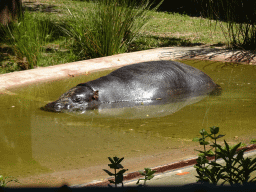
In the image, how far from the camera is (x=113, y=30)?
7.50 meters

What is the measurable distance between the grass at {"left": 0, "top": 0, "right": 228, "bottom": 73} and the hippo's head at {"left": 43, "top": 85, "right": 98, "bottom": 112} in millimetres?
2204

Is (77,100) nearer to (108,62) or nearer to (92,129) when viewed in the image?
(92,129)

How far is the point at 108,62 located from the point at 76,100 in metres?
2.24

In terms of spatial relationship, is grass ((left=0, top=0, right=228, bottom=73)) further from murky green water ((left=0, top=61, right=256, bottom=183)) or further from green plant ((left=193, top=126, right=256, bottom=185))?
green plant ((left=193, top=126, right=256, bottom=185))

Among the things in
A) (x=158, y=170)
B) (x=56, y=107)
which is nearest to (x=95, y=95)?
(x=56, y=107)

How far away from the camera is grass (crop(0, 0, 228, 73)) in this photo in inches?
278

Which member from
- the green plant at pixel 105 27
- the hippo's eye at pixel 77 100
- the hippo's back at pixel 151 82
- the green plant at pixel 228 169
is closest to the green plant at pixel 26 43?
the green plant at pixel 105 27

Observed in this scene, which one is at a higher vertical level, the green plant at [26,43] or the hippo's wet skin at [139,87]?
the green plant at [26,43]

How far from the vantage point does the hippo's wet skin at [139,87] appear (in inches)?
194

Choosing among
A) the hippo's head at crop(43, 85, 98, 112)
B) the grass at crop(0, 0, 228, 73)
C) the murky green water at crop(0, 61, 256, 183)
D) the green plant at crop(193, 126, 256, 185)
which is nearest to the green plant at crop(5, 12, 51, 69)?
the grass at crop(0, 0, 228, 73)

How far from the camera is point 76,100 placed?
192 inches

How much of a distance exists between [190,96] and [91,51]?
10.1ft

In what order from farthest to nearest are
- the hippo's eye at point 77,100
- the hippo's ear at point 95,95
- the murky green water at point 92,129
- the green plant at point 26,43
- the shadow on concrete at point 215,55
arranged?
the shadow on concrete at point 215,55 < the green plant at point 26,43 < the hippo's ear at point 95,95 < the hippo's eye at point 77,100 < the murky green water at point 92,129

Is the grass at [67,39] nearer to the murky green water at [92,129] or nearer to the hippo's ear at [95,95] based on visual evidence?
the murky green water at [92,129]
